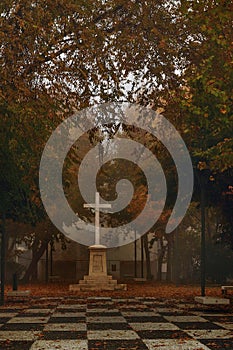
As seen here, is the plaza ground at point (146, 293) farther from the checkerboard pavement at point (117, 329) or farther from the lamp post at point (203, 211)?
the checkerboard pavement at point (117, 329)

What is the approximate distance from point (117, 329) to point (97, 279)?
2285 centimetres

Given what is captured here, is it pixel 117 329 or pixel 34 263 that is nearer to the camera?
pixel 117 329

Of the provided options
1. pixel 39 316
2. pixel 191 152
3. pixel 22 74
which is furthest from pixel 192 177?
pixel 39 316

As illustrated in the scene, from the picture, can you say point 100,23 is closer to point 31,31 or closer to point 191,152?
point 31,31

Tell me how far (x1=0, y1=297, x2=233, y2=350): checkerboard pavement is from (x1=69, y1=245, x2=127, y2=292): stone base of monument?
16492mm

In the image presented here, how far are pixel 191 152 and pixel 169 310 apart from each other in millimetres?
8976

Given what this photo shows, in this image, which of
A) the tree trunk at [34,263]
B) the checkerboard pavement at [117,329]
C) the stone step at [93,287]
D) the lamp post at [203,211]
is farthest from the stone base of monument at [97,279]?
the checkerboard pavement at [117,329]

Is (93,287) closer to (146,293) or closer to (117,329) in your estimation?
(146,293)

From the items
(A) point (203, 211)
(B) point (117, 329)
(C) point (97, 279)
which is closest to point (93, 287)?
(C) point (97, 279)

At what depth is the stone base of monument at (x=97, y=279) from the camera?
34.3m

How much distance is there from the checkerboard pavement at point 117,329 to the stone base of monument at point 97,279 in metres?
16.5

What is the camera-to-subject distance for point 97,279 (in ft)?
115

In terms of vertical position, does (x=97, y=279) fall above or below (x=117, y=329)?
above

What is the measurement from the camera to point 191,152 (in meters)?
25.1
